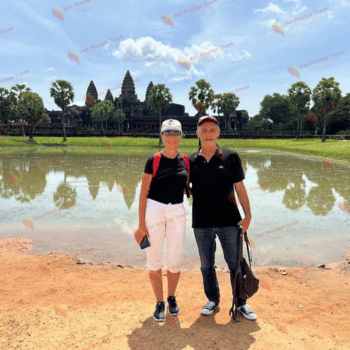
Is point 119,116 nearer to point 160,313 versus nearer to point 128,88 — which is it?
point 128,88

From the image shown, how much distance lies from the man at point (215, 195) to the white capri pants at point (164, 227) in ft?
0.82

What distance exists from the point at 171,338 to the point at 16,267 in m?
3.24

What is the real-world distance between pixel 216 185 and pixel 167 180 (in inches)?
21.8

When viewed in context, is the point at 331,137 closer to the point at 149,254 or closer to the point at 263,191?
the point at 263,191

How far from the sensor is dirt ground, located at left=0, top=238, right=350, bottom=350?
2.91 metres

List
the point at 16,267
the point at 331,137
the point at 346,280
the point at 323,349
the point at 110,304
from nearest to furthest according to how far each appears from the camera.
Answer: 1. the point at 323,349
2. the point at 110,304
3. the point at 346,280
4. the point at 16,267
5. the point at 331,137

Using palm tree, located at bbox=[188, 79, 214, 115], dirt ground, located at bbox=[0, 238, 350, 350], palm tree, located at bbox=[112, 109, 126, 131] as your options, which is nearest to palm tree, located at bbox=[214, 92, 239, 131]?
palm tree, located at bbox=[188, 79, 214, 115]

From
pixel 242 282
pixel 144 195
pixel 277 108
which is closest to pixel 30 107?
pixel 144 195

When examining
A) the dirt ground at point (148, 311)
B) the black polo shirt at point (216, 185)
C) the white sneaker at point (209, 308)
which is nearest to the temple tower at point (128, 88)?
the dirt ground at point (148, 311)

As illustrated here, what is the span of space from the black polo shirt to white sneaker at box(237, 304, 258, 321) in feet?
3.32

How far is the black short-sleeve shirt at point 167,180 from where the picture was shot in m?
3.13

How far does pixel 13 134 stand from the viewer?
5556 cm

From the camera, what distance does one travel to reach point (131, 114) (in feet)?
254

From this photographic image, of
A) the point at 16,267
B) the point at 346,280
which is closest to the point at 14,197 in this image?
the point at 16,267
